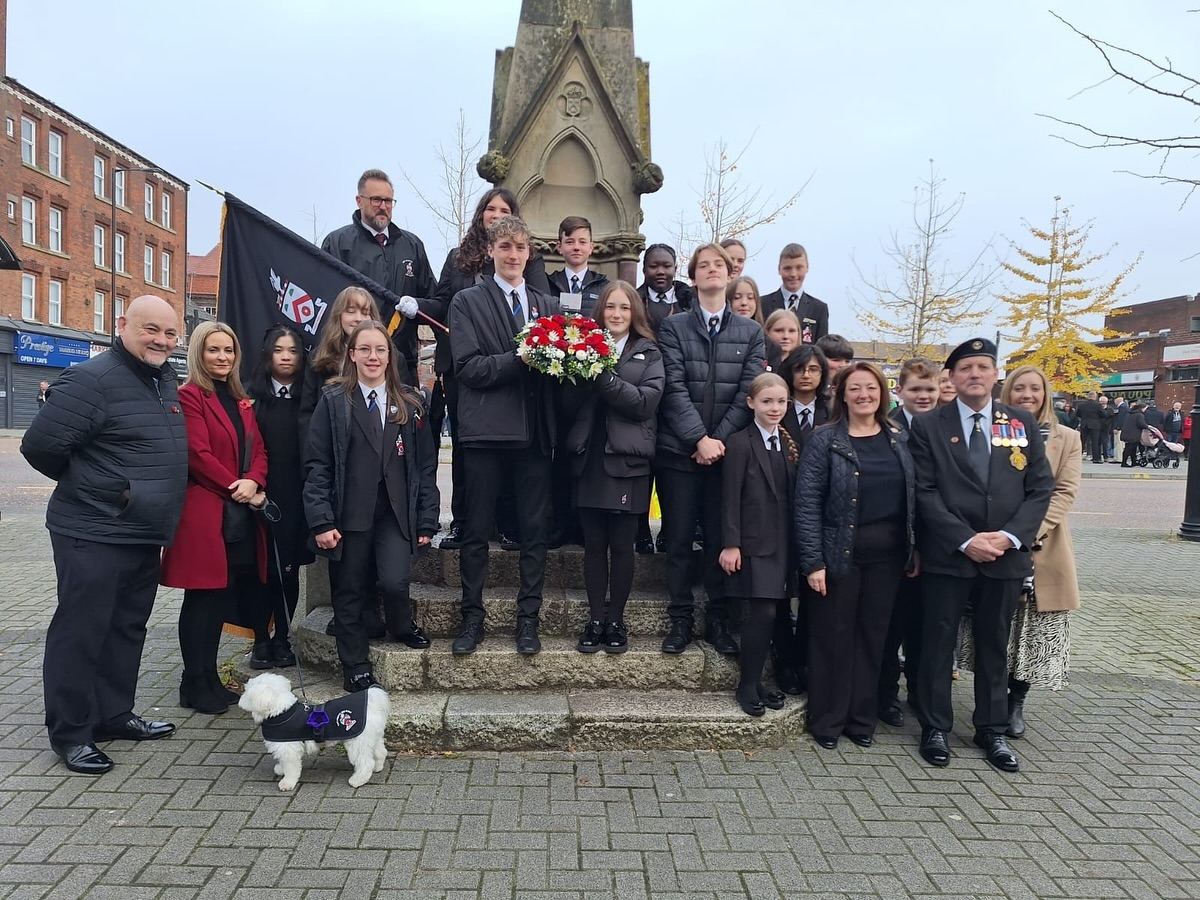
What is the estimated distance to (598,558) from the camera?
460cm

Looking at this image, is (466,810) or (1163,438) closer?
(466,810)

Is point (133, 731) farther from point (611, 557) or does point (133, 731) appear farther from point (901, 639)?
point (901, 639)

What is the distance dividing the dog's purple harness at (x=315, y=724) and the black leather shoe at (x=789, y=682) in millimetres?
2422

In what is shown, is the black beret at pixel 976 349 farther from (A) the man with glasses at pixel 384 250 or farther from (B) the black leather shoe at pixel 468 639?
(A) the man with glasses at pixel 384 250

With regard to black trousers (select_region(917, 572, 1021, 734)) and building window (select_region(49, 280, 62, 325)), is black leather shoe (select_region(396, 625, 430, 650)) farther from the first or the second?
building window (select_region(49, 280, 62, 325))

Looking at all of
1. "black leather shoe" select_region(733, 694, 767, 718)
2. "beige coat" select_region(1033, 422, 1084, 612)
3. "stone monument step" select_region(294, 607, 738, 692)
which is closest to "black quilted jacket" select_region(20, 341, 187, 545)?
"stone monument step" select_region(294, 607, 738, 692)

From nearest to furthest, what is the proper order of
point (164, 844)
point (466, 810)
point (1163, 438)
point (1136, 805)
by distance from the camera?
1. point (164, 844)
2. point (466, 810)
3. point (1136, 805)
4. point (1163, 438)

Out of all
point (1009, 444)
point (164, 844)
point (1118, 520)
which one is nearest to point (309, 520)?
point (164, 844)

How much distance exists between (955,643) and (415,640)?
3.05 meters

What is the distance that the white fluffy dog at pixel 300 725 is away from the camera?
3672 mm

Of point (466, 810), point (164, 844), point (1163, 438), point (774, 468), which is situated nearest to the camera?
point (164, 844)

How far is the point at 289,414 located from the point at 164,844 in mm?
2467

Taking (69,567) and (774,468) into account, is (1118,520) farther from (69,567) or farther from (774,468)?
(69,567)

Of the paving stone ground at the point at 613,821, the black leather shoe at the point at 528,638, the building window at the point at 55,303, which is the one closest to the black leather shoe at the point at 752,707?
the paving stone ground at the point at 613,821
